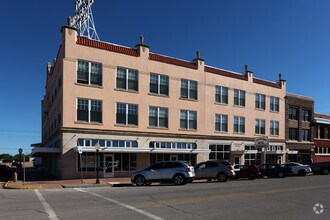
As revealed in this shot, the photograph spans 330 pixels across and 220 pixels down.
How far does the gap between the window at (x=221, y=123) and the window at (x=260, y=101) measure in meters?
6.40

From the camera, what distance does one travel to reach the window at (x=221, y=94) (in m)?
39.3

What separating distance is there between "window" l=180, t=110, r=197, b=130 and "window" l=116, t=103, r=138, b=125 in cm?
564

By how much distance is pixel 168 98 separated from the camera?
3472cm

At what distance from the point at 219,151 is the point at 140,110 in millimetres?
11678

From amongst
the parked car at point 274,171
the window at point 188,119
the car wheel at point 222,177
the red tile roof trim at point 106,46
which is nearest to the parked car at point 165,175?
the car wheel at point 222,177

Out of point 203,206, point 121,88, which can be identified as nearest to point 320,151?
point 121,88

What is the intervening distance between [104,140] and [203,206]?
18.9 m

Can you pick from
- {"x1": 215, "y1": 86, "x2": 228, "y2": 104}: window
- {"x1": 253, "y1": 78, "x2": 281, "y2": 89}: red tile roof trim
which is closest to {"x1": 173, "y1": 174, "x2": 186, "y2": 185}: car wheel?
{"x1": 215, "y1": 86, "x2": 228, "y2": 104}: window

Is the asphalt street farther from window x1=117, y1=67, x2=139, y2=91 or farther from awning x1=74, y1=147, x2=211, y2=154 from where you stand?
window x1=117, y1=67, x2=139, y2=91

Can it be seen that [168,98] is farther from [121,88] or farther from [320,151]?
[320,151]

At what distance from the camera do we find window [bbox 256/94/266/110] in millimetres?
44297

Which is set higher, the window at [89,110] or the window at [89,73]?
the window at [89,73]

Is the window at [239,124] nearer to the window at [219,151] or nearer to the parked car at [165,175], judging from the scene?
the window at [219,151]

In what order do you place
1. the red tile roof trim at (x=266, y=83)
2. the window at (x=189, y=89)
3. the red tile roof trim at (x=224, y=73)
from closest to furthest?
the window at (x=189, y=89)
the red tile roof trim at (x=224, y=73)
the red tile roof trim at (x=266, y=83)
